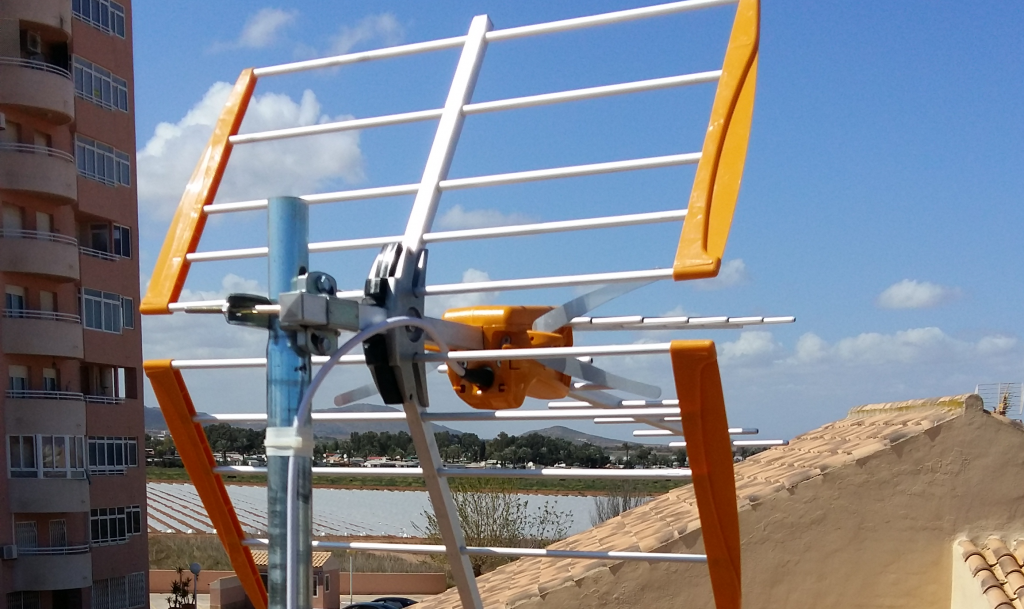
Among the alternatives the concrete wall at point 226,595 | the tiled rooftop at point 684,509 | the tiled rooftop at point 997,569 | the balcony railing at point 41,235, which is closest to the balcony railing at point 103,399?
the balcony railing at point 41,235

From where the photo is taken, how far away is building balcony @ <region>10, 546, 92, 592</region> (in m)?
29.5

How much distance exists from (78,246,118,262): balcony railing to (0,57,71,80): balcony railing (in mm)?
5024

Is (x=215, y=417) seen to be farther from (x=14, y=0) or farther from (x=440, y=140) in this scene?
(x=14, y=0)

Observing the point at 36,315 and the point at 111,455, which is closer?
the point at 36,315

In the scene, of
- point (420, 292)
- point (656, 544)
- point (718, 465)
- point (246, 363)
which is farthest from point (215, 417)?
point (656, 544)

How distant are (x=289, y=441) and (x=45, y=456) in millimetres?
29929

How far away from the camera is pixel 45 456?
98.1 feet

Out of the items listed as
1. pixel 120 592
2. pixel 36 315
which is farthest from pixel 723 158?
pixel 120 592

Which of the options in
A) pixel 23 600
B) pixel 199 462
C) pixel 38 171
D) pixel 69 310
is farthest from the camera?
pixel 69 310

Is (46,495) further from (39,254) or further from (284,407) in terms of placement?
(284,407)

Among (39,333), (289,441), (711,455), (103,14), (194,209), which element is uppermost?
(103,14)

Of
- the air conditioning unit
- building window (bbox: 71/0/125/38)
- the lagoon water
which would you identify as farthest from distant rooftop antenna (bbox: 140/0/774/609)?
the lagoon water

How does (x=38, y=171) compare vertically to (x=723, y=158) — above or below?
above

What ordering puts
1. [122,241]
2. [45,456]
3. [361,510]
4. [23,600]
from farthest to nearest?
1. [361,510]
2. [122,241]
3. [23,600]
4. [45,456]
